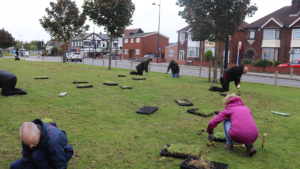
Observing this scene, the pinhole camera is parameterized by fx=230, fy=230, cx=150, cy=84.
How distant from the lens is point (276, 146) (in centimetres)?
539

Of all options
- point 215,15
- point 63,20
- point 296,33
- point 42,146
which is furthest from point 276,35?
point 42,146

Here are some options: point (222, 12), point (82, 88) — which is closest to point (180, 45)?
point (222, 12)

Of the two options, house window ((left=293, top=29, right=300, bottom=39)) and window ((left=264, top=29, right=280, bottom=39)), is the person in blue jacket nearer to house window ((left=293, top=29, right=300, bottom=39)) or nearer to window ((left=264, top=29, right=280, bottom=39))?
house window ((left=293, top=29, right=300, bottom=39))

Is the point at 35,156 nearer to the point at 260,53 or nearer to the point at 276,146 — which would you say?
the point at 276,146

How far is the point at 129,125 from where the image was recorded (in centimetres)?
654

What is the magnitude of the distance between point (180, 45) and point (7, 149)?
2026 inches

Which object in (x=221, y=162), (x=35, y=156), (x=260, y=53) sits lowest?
(x=221, y=162)

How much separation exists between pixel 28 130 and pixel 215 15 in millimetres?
14647

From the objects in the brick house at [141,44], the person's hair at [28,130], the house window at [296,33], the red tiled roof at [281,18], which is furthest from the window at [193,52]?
the person's hair at [28,130]

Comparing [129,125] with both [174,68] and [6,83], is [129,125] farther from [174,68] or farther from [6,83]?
[174,68]

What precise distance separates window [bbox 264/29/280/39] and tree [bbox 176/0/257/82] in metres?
27.5

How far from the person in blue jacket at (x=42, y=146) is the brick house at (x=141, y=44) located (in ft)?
206

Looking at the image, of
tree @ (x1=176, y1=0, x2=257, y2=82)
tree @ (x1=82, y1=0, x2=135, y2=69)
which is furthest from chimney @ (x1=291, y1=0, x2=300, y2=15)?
tree @ (x1=82, y1=0, x2=135, y2=69)

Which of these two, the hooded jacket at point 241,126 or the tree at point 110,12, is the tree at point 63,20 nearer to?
the tree at point 110,12
